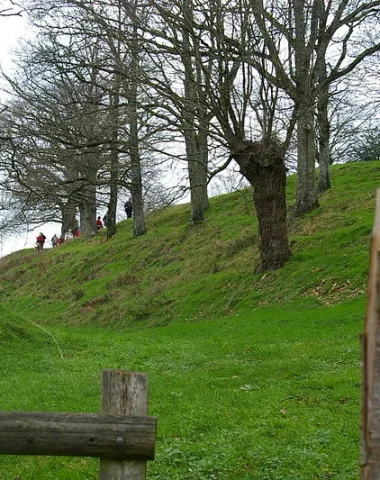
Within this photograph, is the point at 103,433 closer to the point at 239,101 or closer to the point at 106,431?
the point at 106,431

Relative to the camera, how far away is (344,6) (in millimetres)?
18938

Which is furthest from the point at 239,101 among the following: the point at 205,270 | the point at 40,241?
the point at 40,241

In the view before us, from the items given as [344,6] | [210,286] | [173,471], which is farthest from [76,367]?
[344,6]

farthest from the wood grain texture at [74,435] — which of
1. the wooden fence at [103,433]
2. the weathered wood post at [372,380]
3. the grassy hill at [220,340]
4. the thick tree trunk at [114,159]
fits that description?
the thick tree trunk at [114,159]

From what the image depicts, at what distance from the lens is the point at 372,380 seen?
1631 millimetres

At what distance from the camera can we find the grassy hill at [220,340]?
20.1ft

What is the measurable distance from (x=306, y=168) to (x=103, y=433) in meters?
19.7

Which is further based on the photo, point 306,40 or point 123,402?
point 306,40

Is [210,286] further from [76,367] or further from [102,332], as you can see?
[76,367]

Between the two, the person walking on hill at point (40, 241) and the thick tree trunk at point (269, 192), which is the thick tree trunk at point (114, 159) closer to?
the thick tree trunk at point (269, 192)

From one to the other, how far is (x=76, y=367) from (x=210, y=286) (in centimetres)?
A: 864

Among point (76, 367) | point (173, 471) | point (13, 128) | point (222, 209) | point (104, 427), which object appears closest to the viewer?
point (104, 427)

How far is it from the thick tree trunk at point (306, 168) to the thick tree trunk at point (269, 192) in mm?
4039

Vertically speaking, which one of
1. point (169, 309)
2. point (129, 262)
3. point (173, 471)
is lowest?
point (173, 471)
